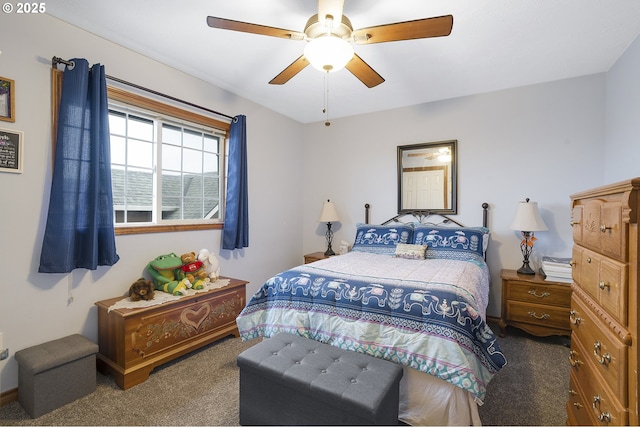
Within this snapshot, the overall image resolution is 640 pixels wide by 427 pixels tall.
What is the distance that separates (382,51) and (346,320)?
2.16 m

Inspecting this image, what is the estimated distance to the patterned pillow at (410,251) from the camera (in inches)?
117

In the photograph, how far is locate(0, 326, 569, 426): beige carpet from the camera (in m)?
1.71

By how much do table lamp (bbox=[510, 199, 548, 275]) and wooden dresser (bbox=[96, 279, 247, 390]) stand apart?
116 inches

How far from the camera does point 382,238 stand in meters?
3.39

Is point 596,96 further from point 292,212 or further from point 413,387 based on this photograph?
point 292,212

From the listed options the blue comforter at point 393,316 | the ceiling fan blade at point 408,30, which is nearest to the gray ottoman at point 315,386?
the blue comforter at point 393,316

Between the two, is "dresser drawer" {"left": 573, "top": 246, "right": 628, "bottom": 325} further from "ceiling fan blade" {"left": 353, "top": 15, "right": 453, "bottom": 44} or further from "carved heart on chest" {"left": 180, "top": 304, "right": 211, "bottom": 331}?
"carved heart on chest" {"left": 180, "top": 304, "right": 211, "bottom": 331}

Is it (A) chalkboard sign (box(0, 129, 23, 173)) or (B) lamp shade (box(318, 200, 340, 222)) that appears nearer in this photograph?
(A) chalkboard sign (box(0, 129, 23, 173))

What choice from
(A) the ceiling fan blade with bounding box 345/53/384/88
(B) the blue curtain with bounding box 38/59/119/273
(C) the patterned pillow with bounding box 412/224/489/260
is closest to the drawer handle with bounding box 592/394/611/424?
(C) the patterned pillow with bounding box 412/224/489/260

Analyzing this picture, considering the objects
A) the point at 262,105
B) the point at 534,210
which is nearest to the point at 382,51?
the point at 262,105

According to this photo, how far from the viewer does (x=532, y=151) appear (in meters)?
3.12

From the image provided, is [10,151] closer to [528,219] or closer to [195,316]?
[195,316]

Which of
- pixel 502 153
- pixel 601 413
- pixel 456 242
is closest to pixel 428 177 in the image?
pixel 502 153

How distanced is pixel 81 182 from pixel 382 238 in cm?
281
